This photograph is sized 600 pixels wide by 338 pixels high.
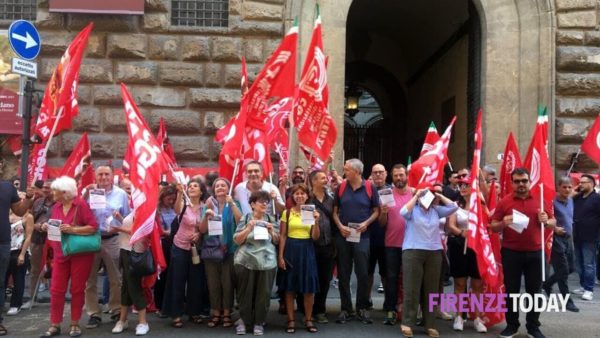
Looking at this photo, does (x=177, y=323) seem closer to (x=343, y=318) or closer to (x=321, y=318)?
(x=321, y=318)

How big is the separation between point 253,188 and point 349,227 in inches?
44.4

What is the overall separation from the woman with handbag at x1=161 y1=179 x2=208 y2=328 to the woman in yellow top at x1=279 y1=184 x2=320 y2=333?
939 mm

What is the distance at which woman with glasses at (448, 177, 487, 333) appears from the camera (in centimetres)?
671

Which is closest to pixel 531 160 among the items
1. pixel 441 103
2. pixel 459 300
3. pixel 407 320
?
pixel 459 300

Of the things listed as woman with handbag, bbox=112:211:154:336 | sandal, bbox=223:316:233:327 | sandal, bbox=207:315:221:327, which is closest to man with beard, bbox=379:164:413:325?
sandal, bbox=223:316:233:327

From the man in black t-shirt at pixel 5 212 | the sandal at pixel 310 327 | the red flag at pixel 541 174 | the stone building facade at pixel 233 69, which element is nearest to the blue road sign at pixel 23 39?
the stone building facade at pixel 233 69

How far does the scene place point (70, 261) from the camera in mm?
6316

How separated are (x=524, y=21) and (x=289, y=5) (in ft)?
13.4

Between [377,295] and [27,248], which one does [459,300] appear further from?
[27,248]

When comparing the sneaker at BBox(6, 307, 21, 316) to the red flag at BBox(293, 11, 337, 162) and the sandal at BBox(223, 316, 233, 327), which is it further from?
the red flag at BBox(293, 11, 337, 162)

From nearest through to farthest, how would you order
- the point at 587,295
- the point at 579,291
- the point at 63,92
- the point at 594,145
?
1. the point at 63,92
2. the point at 587,295
3. the point at 594,145
4. the point at 579,291

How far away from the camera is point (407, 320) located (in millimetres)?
6367

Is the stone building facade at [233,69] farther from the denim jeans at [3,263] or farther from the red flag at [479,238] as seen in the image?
the red flag at [479,238]

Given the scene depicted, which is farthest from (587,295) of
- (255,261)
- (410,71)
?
(410,71)
